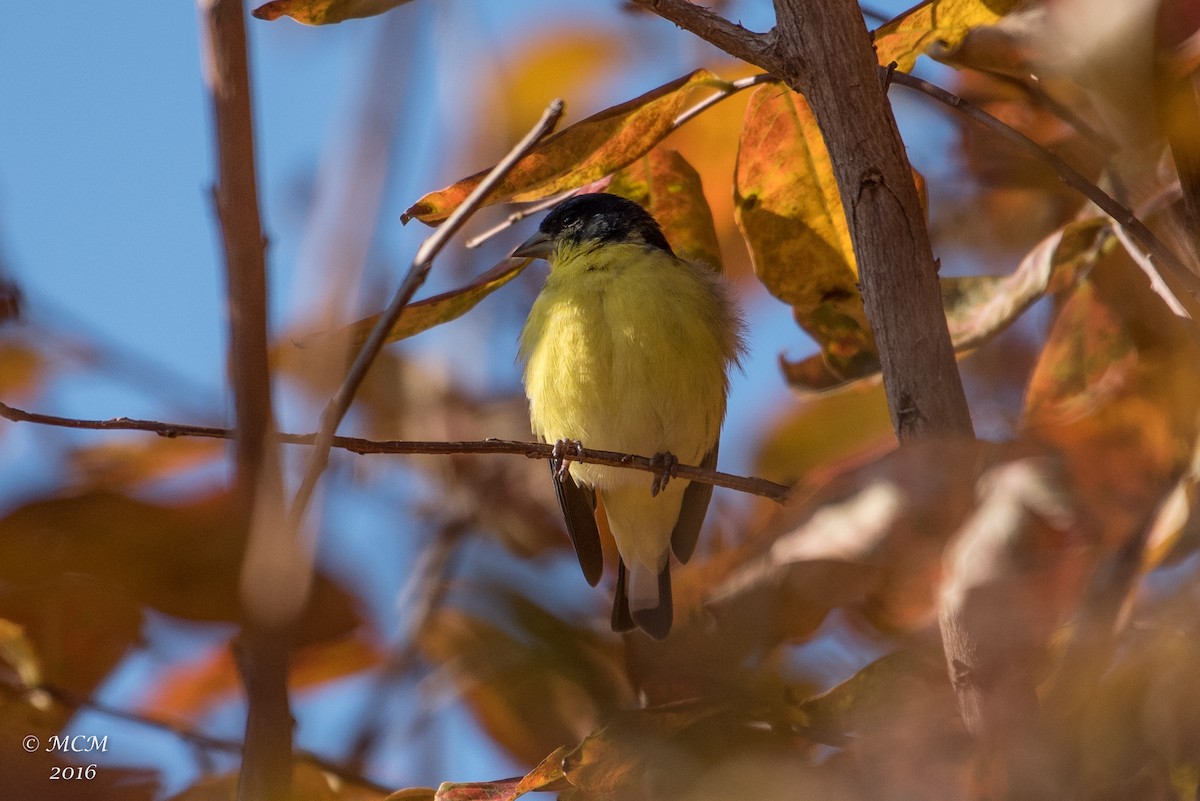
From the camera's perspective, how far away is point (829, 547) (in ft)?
3.66

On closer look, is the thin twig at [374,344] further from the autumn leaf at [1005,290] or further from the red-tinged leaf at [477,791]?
the autumn leaf at [1005,290]

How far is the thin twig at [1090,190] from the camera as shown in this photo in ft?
5.68

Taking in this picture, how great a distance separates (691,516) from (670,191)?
6.98 feet

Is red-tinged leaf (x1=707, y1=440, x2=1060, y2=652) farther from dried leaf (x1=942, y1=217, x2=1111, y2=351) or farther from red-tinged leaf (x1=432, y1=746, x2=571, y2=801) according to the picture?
dried leaf (x1=942, y1=217, x2=1111, y2=351)

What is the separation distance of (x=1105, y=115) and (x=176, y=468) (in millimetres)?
1824

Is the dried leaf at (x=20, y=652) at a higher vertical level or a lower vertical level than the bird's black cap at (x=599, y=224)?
lower

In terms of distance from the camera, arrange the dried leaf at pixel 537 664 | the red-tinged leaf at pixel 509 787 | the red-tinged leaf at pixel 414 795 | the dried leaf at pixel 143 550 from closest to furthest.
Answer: the dried leaf at pixel 537 664
the dried leaf at pixel 143 550
the red-tinged leaf at pixel 509 787
the red-tinged leaf at pixel 414 795

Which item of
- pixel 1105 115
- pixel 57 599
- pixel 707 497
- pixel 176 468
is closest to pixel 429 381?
pixel 707 497

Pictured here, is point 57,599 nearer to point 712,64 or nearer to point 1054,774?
point 1054,774

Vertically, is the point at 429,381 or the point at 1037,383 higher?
the point at 429,381

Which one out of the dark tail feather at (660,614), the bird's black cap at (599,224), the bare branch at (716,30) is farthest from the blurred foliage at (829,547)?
the bird's black cap at (599,224)

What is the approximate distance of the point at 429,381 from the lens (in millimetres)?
3971

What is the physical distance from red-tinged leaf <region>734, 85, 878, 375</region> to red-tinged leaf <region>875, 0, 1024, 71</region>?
0.31 m

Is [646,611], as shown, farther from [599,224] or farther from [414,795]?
[414,795]
